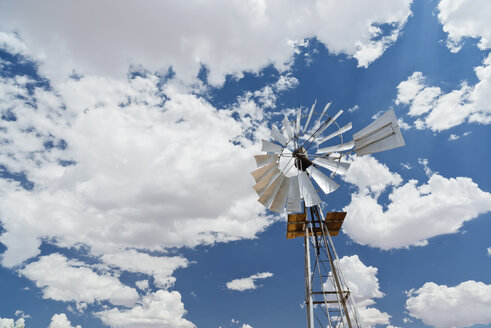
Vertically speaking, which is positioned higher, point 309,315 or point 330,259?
point 330,259

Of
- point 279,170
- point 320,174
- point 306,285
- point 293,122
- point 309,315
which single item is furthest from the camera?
point 293,122

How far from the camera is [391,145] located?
1137 centimetres

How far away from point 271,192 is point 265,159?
180cm

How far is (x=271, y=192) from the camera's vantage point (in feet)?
44.5

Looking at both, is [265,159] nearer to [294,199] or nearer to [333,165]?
[294,199]

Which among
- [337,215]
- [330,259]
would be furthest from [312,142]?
[330,259]

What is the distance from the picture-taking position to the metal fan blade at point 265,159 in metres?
14.0

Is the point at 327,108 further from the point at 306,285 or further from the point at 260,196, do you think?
the point at 306,285

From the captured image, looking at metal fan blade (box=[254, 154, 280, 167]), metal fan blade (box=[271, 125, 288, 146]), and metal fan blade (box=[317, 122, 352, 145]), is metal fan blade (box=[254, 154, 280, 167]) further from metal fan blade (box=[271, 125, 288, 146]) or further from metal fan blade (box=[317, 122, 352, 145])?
metal fan blade (box=[317, 122, 352, 145])

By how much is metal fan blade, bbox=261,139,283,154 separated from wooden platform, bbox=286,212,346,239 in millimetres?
3475

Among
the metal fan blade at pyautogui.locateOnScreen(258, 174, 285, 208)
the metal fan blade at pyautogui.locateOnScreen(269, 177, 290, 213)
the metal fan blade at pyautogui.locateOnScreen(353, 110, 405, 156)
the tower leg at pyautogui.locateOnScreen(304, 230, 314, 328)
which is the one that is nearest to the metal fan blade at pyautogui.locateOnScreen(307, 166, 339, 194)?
the metal fan blade at pyautogui.locateOnScreen(269, 177, 290, 213)

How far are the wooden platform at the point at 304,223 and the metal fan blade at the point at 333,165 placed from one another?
7.33ft

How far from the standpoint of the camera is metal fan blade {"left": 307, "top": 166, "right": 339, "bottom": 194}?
12344 mm

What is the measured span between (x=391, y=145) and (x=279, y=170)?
5366 mm
